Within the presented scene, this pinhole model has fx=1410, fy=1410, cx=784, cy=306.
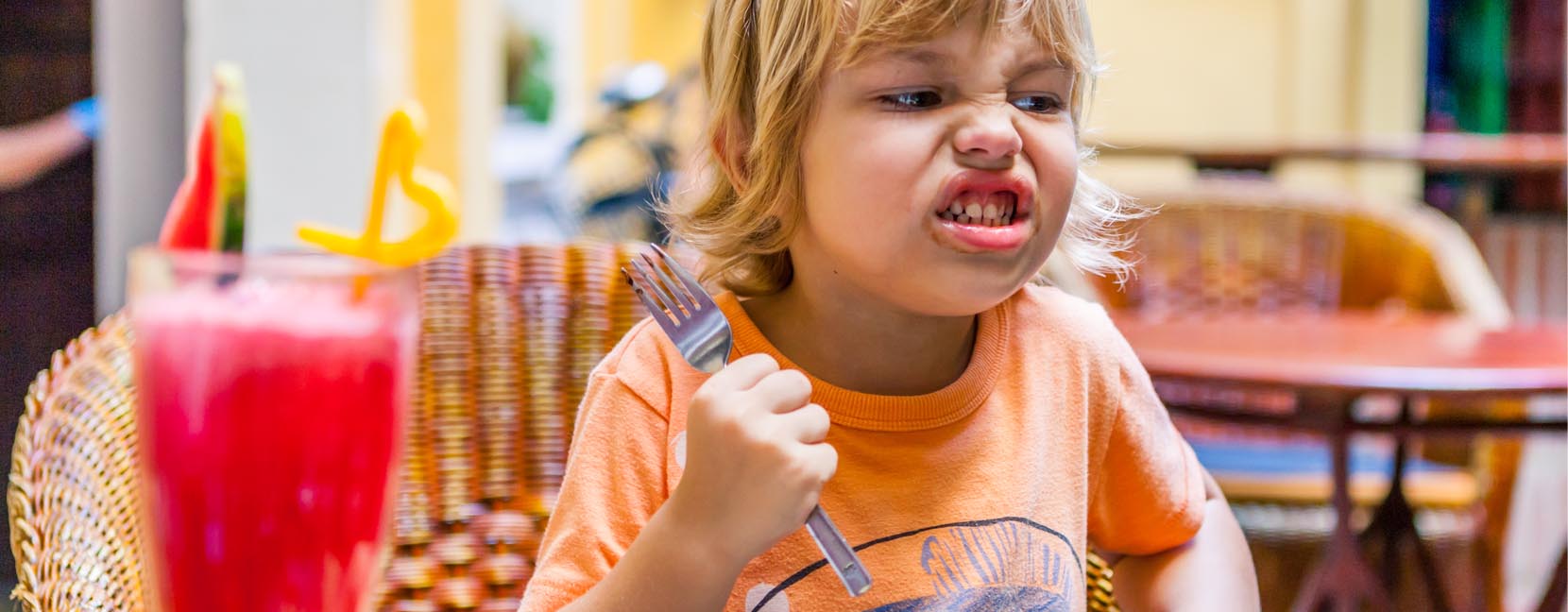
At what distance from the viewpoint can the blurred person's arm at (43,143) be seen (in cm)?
216

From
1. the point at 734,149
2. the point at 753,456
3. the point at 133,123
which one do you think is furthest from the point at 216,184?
the point at 133,123

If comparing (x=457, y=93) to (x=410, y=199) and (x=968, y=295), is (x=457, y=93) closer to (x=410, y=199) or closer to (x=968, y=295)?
(x=968, y=295)

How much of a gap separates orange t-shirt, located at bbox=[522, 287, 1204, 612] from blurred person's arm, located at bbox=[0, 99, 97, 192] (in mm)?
1664

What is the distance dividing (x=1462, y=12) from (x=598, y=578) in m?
7.12

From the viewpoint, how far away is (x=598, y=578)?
78cm

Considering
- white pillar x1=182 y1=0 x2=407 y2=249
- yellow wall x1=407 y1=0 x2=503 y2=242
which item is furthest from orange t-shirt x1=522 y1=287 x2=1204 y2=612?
yellow wall x1=407 y1=0 x2=503 y2=242

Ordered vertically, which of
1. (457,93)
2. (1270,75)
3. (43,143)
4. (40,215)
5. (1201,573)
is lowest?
(1201,573)

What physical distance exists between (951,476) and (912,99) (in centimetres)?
24

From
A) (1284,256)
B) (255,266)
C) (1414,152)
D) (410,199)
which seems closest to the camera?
(255,266)

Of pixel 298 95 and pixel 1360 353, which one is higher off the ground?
pixel 298 95

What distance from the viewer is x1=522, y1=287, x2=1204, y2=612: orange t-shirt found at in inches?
32.6

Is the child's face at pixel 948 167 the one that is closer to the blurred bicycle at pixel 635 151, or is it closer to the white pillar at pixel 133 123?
the white pillar at pixel 133 123

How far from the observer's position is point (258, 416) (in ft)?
1.46

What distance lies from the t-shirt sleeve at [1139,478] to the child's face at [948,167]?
0.22m
